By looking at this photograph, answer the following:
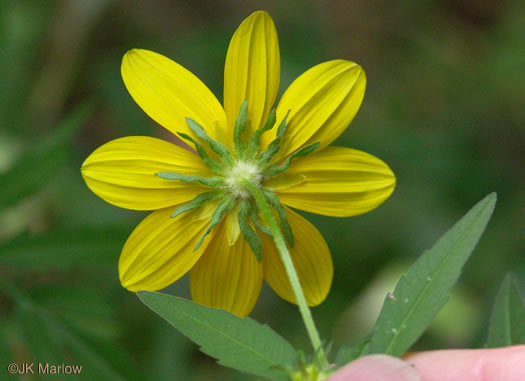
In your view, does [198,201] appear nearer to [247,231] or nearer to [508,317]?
[247,231]

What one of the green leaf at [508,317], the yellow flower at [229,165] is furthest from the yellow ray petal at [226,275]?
the green leaf at [508,317]

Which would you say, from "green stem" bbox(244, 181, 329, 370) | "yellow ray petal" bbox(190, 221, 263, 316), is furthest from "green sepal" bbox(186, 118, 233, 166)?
"yellow ray petal" bbox(190, 221, 263, 316)

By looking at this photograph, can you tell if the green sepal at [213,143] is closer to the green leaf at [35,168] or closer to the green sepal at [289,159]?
the green sepal at [289,159]

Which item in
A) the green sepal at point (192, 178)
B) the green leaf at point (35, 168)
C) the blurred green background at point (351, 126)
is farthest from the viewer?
the blurred green background at point (351, 126)

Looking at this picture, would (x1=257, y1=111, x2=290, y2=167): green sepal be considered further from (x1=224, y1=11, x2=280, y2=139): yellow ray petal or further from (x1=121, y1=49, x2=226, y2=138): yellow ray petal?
(x1=121, y1=49, x2=226, y2=138): yellow ray petal

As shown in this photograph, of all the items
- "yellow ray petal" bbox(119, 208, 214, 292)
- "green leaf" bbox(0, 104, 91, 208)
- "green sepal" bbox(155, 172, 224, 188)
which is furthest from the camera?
"green leaf" bbox(0, 104, 91, 208)

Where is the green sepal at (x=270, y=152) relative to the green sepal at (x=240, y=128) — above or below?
below

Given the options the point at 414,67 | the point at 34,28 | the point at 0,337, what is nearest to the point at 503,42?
the point at 414,67
